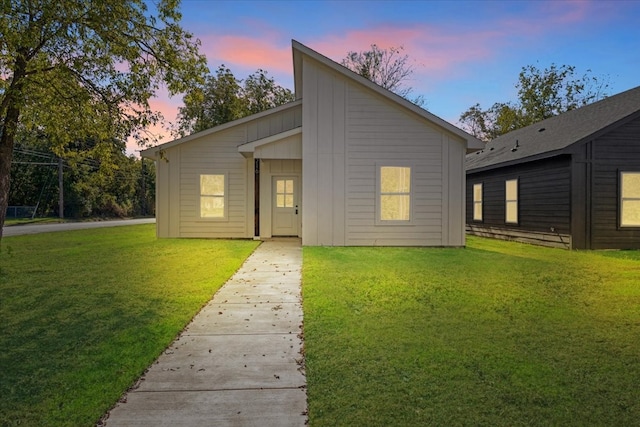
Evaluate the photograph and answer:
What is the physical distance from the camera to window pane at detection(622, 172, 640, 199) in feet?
39.8

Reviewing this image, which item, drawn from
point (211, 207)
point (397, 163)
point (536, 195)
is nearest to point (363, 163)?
point (397, 163)

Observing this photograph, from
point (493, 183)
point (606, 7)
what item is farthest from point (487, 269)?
point (606, 7)

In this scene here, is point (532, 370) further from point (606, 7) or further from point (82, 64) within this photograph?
point (606, 7)

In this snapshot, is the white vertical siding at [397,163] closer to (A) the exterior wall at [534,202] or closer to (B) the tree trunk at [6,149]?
(A) the exterior wall at [534,202]

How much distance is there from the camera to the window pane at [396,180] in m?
11.9

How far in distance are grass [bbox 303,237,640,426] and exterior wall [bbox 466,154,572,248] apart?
Answer: 211 inches

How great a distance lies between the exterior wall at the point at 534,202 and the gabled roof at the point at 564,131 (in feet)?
1.18

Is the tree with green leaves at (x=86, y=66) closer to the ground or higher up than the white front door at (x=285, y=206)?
higher up

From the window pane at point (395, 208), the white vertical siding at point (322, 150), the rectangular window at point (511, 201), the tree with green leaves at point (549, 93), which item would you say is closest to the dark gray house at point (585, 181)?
the rectangular window at point (511, 201)

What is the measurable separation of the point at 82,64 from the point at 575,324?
7.53 metres

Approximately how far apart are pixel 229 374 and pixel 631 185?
1336cm

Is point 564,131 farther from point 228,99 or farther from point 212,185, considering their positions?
point 228,99

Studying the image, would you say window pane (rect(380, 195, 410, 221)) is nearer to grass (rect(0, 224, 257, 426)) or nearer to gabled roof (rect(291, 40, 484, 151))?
gabled roof (rect(291, 40, 484, 151))

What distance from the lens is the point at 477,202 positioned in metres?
18.0
